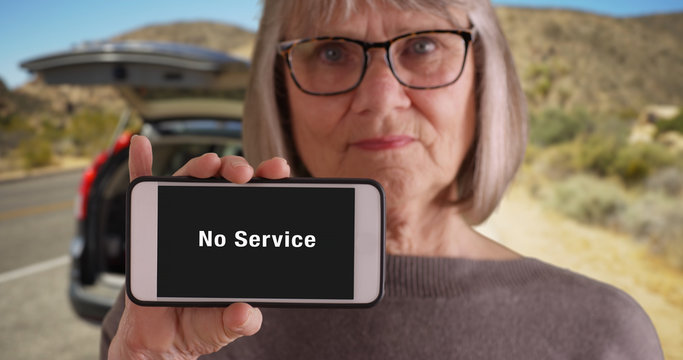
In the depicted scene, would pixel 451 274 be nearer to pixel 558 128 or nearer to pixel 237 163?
pixel 237 163

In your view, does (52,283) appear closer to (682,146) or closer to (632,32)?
(682,146)

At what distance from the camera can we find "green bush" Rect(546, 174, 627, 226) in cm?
840

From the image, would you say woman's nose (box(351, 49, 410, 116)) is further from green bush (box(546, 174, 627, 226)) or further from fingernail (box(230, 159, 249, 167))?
green bush (box(546, 174, 627, 226))

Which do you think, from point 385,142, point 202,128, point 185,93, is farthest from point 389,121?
point 202,128

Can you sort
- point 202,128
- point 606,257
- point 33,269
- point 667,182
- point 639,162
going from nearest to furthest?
1. point 202,128
2. point 33,269
3. point 606,257
4. point 667,182
5. point 639,162

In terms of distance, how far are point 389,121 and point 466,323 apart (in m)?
0.37

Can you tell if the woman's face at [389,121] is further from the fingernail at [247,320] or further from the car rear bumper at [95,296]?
the car rear bumper at [95,296]

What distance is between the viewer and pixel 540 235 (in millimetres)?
7164

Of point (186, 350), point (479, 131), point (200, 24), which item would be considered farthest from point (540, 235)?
point (200, 24)

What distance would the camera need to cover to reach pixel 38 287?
4707 millimetres

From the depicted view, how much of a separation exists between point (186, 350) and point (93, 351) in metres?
3.26

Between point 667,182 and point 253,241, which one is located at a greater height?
point 253,241

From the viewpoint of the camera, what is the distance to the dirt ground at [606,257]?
4.70 meters

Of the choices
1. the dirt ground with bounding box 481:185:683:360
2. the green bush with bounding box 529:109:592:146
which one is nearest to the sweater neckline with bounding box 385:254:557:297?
the dirt ground with bounding box 481:185:683:360
